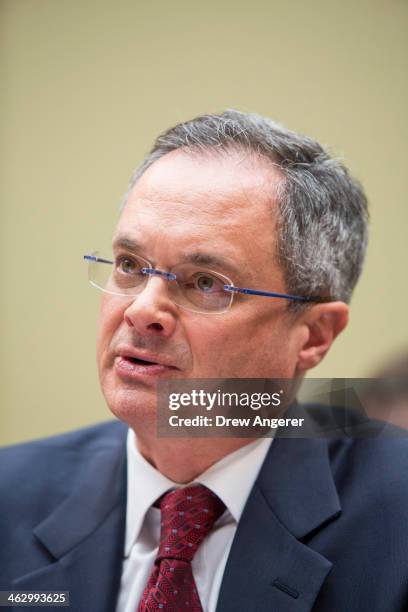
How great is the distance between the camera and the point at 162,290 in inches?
51.1

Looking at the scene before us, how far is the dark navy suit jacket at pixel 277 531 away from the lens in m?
1.20

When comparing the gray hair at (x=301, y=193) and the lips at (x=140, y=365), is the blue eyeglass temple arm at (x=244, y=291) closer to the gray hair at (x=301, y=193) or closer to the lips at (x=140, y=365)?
the gray hair at (x=301, y=193)

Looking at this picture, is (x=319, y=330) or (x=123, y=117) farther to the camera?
(x=123, y=117)

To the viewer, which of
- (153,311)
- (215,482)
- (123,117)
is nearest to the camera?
(153,311)

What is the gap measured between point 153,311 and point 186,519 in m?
0.46

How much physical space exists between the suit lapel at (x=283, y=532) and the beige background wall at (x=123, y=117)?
0.81 meters

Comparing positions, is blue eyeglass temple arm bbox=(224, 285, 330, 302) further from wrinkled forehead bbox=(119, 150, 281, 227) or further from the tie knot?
the tie knot

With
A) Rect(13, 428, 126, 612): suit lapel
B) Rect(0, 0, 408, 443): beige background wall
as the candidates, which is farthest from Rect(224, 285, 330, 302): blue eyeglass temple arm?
Rect(0, 0, 408, 443): beige background wall

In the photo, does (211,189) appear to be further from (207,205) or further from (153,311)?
(153,311)

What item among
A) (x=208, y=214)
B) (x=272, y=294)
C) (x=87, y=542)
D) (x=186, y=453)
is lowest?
(x=87, y=542)

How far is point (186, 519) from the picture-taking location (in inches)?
52.3

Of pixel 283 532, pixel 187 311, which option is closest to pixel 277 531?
pixel 283 532

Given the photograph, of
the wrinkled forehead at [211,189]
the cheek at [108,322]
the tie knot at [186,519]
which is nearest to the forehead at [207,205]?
the wrinkled forehead at [211,189]

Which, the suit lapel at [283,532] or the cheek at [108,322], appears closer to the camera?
the suit lapel at [283,532]
